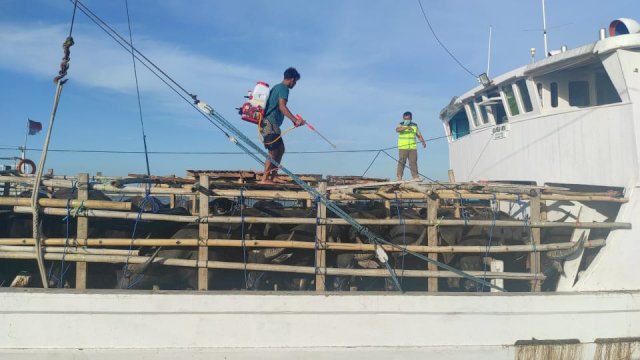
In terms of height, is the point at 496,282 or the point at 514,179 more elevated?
the point at 514,179

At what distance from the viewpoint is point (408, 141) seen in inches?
408

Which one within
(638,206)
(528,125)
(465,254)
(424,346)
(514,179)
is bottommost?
(424,346)

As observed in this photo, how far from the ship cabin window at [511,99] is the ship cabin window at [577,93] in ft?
3.08

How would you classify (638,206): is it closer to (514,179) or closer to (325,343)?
(514,179)

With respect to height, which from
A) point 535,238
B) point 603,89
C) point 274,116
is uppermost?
point 603,89

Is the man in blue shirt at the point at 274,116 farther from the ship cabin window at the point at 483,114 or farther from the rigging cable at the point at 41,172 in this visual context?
the ship cabin window at the point at 483,114

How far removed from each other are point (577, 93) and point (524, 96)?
834 millimetres

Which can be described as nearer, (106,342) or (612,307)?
(106,342)

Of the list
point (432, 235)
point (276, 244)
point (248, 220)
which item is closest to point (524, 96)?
point (432, 235)

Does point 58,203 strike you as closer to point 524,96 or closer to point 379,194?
point 379,194

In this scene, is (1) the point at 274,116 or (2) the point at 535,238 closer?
(2) the point at 535,238

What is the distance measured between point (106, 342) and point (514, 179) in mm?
6483

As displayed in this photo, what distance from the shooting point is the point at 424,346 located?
5.05 m

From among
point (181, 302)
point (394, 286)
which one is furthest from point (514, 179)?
point (181, 302)
